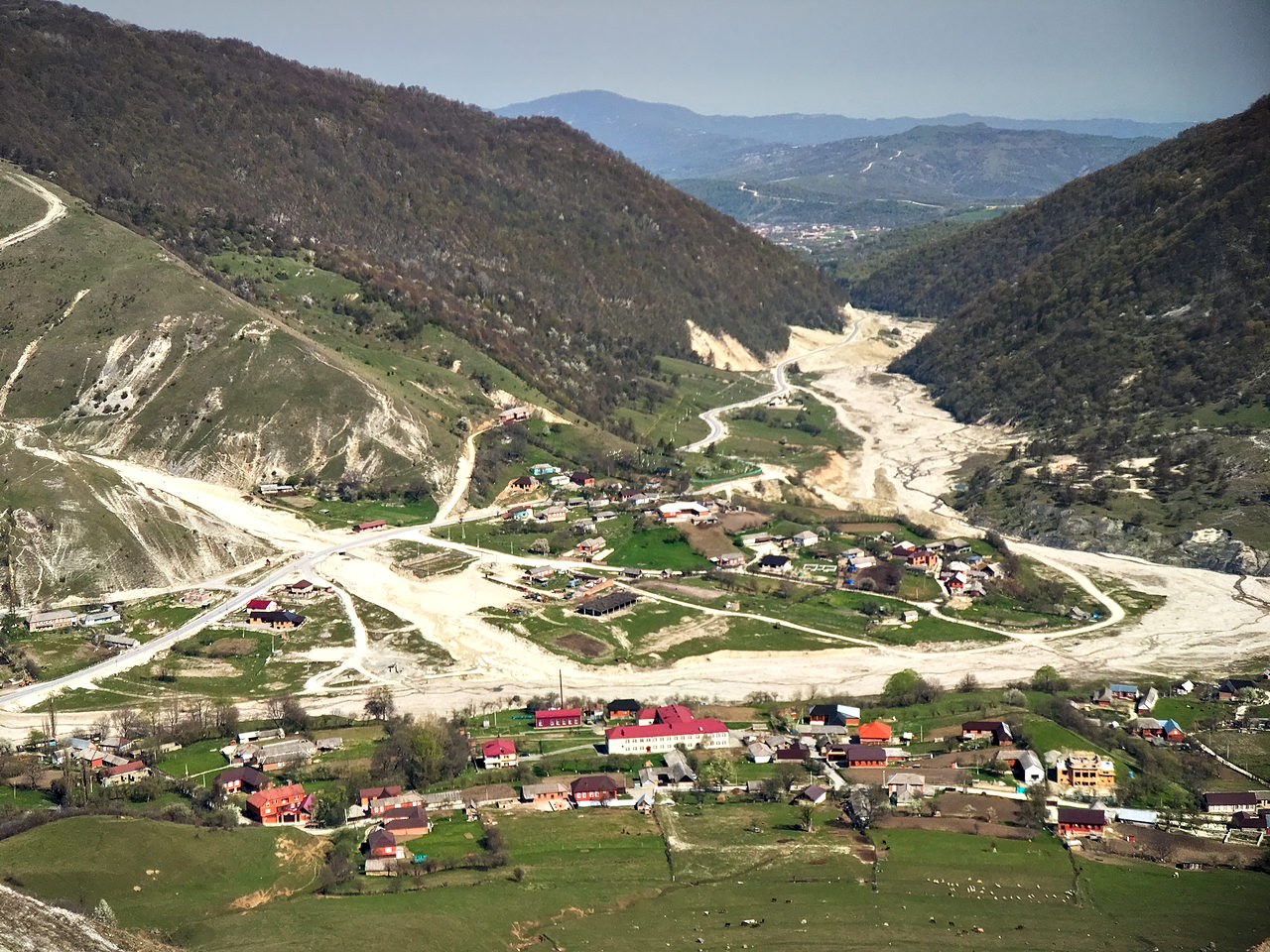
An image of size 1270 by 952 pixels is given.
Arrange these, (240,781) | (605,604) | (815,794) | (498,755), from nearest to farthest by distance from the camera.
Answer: (815,794), (240,781), (498,755), (605,604)

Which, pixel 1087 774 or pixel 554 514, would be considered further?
pixel 554 514

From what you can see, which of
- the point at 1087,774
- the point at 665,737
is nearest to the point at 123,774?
the point at 665,737

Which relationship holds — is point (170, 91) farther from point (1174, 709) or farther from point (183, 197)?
point (1174, 709)

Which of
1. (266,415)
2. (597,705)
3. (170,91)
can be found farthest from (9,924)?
(170,91)

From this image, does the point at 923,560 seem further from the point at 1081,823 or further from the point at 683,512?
the point at 1081,823

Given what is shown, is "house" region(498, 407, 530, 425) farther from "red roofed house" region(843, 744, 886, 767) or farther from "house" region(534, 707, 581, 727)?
"red roofed house" region(843, 744, 886, 767)

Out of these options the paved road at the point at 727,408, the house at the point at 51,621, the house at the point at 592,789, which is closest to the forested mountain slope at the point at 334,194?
the paved road at the point at 727,408
